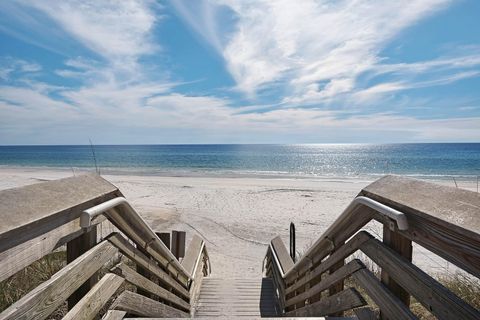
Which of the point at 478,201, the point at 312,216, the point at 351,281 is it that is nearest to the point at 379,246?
the point at 478,201

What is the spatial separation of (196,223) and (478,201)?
33.8ft

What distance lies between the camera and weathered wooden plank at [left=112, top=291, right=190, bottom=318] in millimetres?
2143

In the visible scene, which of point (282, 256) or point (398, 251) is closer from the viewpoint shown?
point (398, 251)

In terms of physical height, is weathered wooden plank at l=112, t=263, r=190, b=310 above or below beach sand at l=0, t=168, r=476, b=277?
above

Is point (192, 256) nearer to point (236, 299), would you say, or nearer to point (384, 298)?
point (236, 299)

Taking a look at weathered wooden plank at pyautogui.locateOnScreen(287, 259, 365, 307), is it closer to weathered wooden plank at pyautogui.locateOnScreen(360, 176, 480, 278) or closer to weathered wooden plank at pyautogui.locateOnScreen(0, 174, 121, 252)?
weathered wooden plank at pyautogui.locateOnScreen(360, 176, 480, 278)

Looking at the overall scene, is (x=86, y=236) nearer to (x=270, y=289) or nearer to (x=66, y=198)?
(x=66, y=198)

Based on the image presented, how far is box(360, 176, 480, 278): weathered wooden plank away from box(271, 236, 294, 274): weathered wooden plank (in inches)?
124

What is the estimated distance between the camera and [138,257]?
97.6 inches

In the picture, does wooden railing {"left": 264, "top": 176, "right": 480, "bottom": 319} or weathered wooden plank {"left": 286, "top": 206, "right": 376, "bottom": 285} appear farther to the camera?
weathered wooden plank {"left": 286, "top": 206, "right": 376, "bottom": 285}

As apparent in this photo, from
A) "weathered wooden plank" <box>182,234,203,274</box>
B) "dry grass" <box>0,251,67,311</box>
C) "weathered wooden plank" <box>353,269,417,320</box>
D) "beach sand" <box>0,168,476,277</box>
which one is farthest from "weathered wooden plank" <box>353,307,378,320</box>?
"beach sand" <box>0,168,476,277</box>

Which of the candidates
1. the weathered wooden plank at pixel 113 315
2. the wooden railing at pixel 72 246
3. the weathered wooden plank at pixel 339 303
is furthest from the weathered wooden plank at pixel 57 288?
the weathered wooden plank at pixel 339 303

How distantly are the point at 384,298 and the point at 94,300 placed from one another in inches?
58.4

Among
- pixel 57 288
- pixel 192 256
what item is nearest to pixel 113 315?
pixel 57 288
